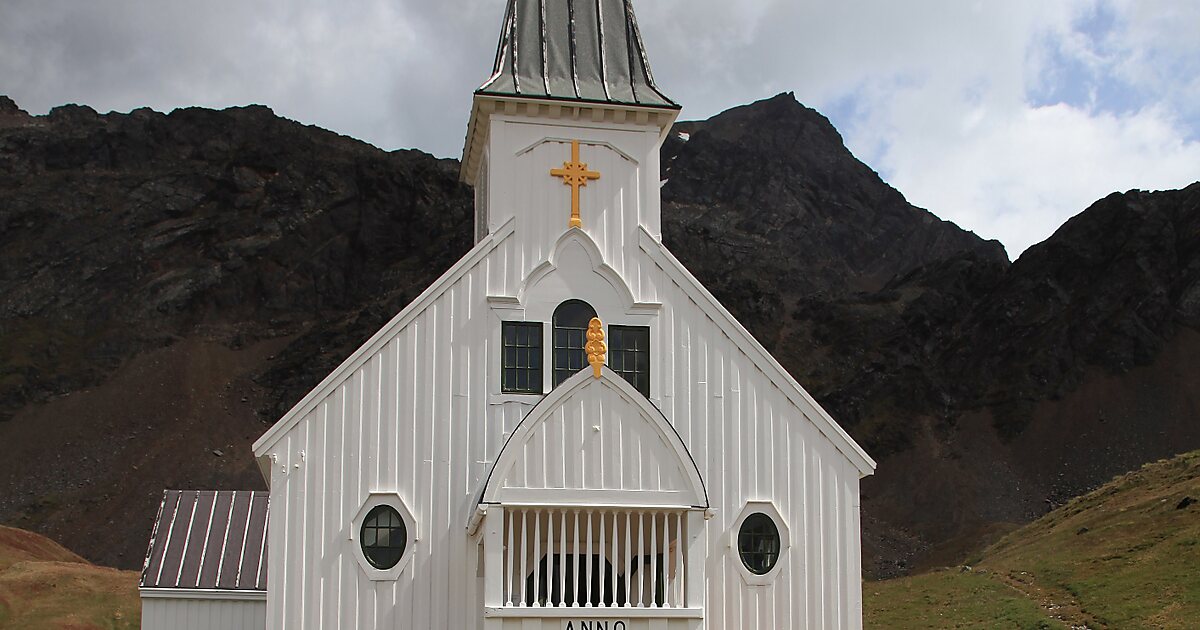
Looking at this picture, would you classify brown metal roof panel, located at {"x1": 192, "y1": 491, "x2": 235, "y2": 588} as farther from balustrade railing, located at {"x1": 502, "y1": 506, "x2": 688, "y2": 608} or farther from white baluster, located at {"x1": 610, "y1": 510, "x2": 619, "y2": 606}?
white baluster, located at {"x1": 610, "y1": 510, "x2": 619, "y2": 606}

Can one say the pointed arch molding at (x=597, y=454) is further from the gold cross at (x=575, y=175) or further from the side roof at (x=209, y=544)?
the side roof at (x=209, y=544)

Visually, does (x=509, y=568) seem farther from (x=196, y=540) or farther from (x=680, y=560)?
(x=196, y=540)

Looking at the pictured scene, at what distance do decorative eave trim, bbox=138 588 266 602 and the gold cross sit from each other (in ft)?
32.4

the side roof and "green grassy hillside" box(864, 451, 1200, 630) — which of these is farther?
"green grassy hillside" box(864, 451, 1200, 630)

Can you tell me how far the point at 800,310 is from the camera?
133 m

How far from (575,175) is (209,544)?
36.1ft

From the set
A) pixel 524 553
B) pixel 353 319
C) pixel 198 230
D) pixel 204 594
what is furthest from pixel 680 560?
pixel 198 230

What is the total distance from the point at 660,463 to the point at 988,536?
242 ft

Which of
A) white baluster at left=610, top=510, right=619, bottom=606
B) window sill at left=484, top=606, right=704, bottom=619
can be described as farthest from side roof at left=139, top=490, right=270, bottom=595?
white baluster at left=610, top=510, right=619, bottom=606

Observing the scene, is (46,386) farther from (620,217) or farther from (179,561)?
(620,217)

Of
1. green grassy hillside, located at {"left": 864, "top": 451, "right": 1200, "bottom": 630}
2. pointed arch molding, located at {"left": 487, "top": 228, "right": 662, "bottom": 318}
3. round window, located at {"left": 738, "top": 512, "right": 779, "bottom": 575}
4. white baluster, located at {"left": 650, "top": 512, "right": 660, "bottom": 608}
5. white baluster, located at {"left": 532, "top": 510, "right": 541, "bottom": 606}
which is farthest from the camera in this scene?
green grassy hillside, located at {"left": 864, "top": 451, "right": 1200, "bottom": 630}

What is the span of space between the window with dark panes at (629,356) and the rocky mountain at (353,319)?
70575 mm

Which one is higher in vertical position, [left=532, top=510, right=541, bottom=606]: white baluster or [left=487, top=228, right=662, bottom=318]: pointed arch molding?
[left=487, top=228, right=662, bottom=318]: pointed arch molding

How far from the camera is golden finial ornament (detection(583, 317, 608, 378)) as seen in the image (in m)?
19.8
